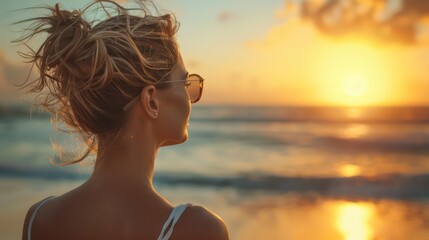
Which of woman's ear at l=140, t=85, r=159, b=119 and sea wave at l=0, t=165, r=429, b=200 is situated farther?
sea wave at l=0, t=165, r=429, b=200

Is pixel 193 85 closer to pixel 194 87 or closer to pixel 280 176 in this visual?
pixel 194 87

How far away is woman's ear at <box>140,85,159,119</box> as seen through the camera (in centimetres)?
167

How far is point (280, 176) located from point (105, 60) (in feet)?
31.7

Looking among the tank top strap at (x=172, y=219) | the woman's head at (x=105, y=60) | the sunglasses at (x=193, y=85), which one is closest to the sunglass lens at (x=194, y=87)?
the sunglasses at (x=193, y=85)

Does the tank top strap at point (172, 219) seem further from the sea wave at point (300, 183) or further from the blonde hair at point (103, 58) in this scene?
the sea wave at point (300, 183)

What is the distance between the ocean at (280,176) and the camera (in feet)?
22.6

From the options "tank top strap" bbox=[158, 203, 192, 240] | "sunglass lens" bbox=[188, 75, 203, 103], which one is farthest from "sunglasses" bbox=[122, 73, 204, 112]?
"tank top strap" bbox=[158, 203, 192, 240]

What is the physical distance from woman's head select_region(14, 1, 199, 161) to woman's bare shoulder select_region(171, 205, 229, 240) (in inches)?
12.6

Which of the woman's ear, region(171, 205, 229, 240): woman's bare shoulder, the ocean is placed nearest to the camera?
region(171, 205, 229, 240): woman's bare shoulder

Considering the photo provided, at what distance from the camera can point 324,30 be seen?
20.2m

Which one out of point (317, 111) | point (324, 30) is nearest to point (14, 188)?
point (324, 30)

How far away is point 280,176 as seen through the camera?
1114 cm

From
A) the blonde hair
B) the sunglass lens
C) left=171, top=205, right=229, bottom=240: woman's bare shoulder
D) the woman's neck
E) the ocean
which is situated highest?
the blonde hair

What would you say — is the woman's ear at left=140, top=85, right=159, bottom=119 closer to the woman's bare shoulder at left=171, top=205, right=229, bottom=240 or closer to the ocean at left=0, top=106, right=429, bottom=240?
the woman's bare shoulder at left=171, top=205, right=229, bottom=240
